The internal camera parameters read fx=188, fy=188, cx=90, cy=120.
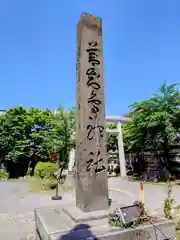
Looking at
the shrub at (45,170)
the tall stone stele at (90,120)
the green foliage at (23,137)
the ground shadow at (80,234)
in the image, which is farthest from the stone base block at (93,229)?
the green foliage at (23,137)

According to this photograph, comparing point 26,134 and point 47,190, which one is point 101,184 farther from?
point 26,134

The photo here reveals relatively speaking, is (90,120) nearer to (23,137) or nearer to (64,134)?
(64,134)

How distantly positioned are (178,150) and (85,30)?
17827 mm

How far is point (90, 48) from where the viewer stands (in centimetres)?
392

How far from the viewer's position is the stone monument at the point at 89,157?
2826mm

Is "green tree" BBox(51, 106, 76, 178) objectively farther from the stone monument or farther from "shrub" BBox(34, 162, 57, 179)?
the stone monument

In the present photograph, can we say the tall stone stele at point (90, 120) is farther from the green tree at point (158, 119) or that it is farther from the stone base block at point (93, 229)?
the green tree at point (158, 119)

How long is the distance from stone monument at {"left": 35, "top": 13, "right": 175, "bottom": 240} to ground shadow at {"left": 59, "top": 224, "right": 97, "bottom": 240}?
14mm

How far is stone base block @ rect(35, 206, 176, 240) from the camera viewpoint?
7.89ft

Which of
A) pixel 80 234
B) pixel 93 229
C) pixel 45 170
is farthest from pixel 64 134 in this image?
pixel 80 234

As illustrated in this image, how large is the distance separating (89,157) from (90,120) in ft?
2.30

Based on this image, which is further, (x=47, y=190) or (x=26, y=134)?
(x=26, y=134)

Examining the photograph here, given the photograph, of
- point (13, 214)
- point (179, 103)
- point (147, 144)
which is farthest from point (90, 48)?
point (147, 144)

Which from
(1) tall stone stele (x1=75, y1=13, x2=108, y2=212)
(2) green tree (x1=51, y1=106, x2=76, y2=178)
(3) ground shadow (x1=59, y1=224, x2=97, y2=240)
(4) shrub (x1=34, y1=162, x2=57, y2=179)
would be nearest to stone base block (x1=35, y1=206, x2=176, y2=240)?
(3) ground shadow (x1=59, y1=224, x2=97, y2=240)
